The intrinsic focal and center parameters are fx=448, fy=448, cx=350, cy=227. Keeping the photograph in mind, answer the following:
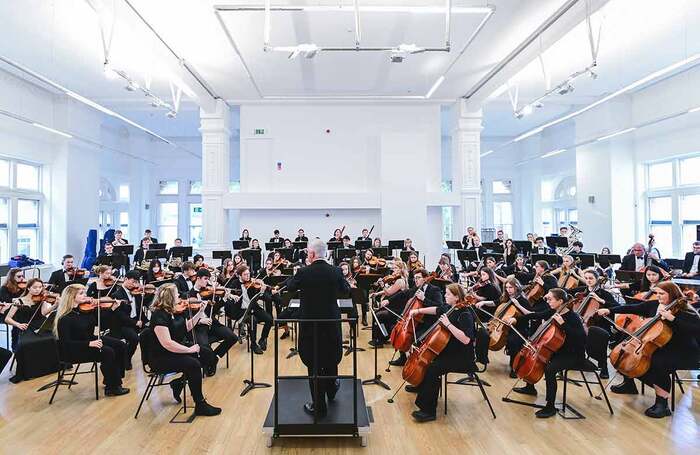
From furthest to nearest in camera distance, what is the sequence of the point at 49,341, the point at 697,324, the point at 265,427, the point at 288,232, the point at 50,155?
the point at 288,232
the point at 50,155
the point at 49,341
the point at 697,324
the point at 265,427

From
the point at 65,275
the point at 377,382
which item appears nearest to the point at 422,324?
the point at 377,382

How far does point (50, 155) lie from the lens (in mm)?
11672

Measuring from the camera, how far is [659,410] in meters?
3.89

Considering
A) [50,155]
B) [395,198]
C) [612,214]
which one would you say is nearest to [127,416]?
[395,198]

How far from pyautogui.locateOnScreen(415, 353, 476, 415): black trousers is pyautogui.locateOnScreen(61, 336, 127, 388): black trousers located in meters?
2.96

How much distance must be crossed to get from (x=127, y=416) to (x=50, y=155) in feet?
33.9

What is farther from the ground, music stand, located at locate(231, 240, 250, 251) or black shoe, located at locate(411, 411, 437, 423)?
music stand, located at locate(231, 240, 250, 251)

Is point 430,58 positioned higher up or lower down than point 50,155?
higher up

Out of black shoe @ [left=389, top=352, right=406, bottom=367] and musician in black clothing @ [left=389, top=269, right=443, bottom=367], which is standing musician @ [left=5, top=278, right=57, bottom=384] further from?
musician in black clothing @ [left=389, top=269, right=443, bottom=367]

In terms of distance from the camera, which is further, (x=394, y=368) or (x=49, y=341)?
(x=394, y=368)

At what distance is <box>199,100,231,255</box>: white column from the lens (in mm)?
12180

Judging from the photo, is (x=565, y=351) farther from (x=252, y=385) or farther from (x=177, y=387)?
(x=177, y=387)

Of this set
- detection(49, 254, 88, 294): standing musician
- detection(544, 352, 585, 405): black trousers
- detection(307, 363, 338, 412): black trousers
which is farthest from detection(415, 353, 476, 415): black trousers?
detection(49, 254, 88, 294): standing musician

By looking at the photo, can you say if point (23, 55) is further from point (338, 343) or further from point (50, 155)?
point (338, 343)
